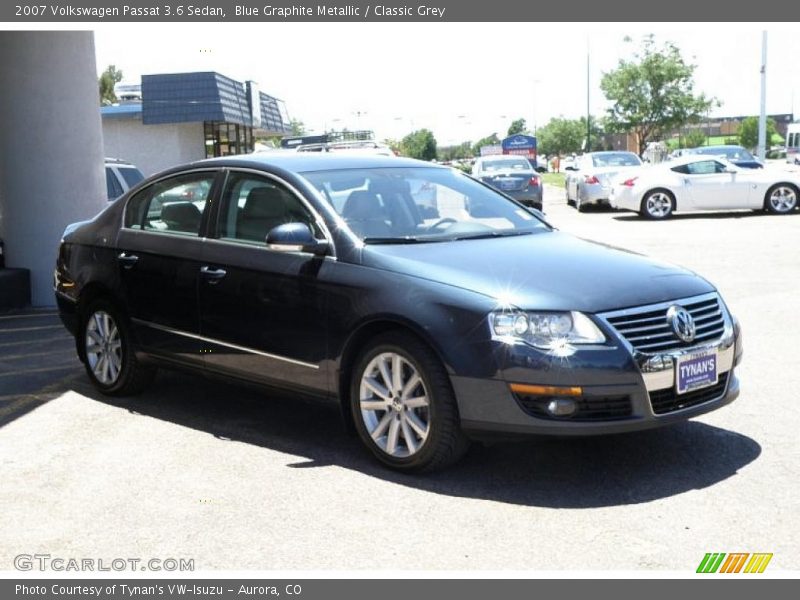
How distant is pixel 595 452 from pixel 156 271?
9.84 ft

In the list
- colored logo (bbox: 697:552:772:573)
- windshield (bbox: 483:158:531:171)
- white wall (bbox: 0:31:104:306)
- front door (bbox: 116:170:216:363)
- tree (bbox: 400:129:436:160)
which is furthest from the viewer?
tree (bbox: 400:129:436:160)

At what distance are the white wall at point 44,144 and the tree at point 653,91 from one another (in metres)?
44.7

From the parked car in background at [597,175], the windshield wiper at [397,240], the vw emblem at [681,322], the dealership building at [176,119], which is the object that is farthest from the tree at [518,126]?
the vw emblem at [681,322]

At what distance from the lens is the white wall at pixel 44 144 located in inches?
463

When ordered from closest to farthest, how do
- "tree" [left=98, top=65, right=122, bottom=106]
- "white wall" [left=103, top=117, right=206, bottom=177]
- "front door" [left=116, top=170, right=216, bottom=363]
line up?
1. "front door" [left=116, top=170, right=216, bottom=363]
2. "white wall" [left=103, top=117, right=206, bottom=177]
3. "tree" [left=98, top=65, right=122, bottom=106]

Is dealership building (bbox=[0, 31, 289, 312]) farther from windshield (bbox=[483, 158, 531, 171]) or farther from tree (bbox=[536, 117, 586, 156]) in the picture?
tree (bbox=[536, 117, 586, 156])

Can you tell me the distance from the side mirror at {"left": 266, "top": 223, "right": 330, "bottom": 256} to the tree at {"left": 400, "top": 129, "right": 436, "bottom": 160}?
117 meters

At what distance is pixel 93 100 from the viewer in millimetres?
12258

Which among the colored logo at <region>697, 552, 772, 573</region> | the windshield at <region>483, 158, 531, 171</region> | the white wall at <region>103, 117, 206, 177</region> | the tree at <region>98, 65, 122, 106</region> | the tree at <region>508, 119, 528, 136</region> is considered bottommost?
the colored logo at <region>697, 552, 772, 573</region>

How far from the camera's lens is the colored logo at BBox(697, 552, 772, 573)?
4.09 metres

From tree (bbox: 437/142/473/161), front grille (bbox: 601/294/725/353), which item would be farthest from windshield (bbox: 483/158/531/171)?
tree (bbox: 437/142/473/161)

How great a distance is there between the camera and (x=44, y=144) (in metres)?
11.9

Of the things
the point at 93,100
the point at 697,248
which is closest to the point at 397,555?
the point at 93,100

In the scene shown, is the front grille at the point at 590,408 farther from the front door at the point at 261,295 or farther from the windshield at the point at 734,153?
the windshield at the point at 734,153
